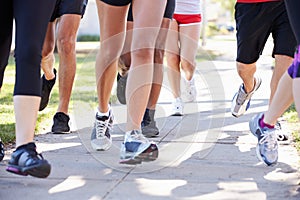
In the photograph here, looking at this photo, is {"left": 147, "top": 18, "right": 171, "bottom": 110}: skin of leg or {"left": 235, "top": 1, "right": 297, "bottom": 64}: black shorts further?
{"left": 147, "top": 18, "right": 171, "bottom": 110}: skin of leg

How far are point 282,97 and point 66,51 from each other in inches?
98.1

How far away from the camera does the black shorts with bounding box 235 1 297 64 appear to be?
17.1 feet

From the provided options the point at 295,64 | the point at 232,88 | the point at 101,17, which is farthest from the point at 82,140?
the point at 232,88

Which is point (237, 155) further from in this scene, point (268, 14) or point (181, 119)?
point (181, 119)

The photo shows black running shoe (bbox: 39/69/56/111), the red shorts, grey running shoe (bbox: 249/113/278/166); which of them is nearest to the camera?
grey running shoe (bbox: 249/113/278/166)

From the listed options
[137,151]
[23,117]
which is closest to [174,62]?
[137,151]

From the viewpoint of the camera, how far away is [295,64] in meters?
3.93

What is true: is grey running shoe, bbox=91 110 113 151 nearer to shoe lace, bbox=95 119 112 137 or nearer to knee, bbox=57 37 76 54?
shoe lace, bbox=95 119 112 137

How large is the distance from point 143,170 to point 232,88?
5712 millimetres

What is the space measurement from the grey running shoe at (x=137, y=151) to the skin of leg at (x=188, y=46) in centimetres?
301

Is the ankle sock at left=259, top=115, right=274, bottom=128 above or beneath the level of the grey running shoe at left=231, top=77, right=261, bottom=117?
above

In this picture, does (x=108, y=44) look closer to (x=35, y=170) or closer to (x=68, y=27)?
(x=68, y=27)

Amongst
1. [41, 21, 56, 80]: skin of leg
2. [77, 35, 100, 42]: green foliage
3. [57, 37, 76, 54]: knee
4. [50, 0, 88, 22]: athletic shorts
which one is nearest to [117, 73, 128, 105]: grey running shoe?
[41, 21, 56, 80]: skin of leg

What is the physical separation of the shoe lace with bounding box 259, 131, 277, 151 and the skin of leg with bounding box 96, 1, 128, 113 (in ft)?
4.23
